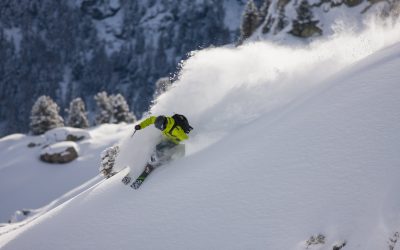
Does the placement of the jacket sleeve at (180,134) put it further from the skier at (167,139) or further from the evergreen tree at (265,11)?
the evergreen tree at (265,11)

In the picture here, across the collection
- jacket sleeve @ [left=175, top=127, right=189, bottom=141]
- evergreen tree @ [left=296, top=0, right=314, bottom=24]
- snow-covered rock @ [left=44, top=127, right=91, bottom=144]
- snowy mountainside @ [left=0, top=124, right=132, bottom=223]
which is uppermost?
evergreen tree @ [left=296, top=0, right=314, bottom=24]

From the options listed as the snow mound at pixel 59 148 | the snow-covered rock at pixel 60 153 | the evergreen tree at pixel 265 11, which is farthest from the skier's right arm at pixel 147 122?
the evergreen tree at pixel 265 11

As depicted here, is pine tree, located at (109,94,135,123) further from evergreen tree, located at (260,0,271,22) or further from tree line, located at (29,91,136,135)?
evergreen tree, located at (260,0,271,22)

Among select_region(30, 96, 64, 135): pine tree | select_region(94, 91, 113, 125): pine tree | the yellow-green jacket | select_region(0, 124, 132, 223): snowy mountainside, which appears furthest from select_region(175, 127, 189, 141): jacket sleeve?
select_region(94, 91, 113, 125): pine tree

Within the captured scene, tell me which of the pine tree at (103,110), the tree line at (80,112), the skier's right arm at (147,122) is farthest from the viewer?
the pine tree at (103,110)

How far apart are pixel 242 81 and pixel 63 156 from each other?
79.5 feet

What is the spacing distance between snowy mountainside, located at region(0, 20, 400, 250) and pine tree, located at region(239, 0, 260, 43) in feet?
99.1

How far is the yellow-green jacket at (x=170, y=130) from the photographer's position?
8.27m

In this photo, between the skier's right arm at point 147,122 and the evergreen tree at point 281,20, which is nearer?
the skier's right arm at point 147,122

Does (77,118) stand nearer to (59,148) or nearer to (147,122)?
(59,148)

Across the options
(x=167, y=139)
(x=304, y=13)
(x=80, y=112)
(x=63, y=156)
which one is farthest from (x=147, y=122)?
(x=80, y=112)

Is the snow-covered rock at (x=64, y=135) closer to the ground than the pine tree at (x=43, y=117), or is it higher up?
closer to the ground

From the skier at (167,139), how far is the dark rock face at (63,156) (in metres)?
24.4

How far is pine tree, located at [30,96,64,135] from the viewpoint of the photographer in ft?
133
